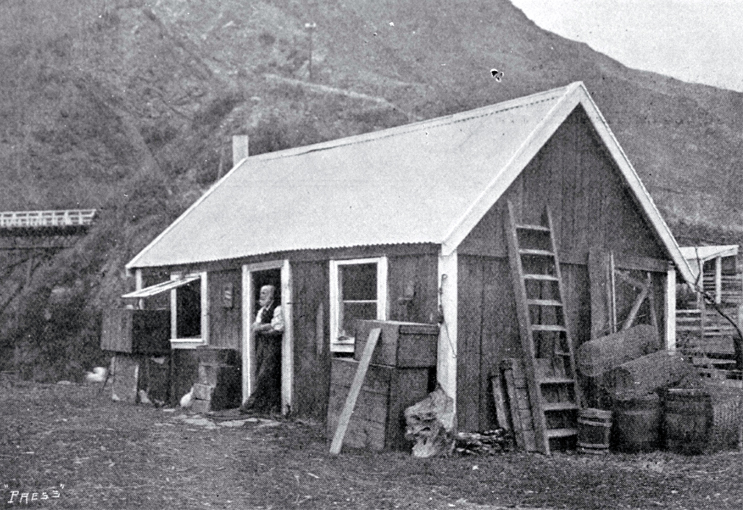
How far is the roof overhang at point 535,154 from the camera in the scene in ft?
38.7

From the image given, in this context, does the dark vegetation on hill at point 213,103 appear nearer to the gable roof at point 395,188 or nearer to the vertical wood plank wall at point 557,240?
the gable roof at point 395,188

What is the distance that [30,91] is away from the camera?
216ft

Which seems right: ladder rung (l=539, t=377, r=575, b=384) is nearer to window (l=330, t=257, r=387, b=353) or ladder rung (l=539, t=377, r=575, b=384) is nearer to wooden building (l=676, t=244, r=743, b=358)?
window (l=330, t=257, r=387, b=353)

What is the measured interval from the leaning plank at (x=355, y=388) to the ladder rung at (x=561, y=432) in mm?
2605

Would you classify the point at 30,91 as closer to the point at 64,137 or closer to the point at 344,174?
the point at 64,137

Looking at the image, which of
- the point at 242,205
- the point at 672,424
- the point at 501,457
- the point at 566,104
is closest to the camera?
the point at 501,457

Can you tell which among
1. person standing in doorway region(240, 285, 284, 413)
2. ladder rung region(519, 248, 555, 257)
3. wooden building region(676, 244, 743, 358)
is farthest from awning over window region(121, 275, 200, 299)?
wooden building region(676, 244, 743, 358)

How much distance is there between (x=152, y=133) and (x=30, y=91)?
37.8ft

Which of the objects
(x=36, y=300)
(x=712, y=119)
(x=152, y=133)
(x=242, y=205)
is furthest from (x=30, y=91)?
(x=242, y=205)

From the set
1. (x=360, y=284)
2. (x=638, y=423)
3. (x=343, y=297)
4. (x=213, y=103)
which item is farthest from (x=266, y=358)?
(x=213, y=103)

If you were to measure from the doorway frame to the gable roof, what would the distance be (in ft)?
1.11

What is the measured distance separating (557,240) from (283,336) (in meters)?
4.58

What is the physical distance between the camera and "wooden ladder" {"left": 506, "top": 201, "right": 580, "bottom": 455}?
1202cm

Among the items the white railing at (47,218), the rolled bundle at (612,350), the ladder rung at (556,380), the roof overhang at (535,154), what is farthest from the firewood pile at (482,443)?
the white railing at (47,218)
